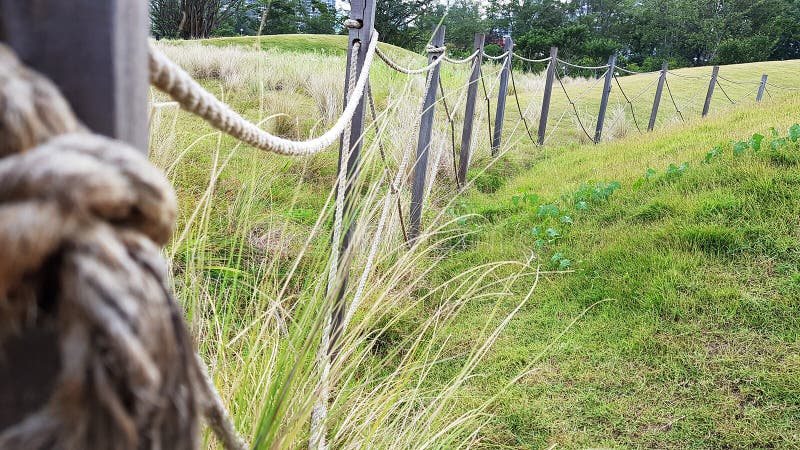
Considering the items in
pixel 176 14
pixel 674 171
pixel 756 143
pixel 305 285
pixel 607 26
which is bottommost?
pixel 305 285

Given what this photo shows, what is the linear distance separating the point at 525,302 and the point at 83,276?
3.05m

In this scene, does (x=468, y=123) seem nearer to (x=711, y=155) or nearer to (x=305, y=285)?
(x=711, y=155)

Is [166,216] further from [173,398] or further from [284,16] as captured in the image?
[284,16]

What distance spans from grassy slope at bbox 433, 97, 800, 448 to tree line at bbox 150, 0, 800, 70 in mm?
25183

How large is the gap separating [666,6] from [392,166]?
1728 inches

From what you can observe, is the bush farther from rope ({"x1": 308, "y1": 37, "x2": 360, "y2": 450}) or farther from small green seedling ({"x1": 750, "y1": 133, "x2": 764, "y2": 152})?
rope ({"x1": 308, "y1": 37, "x2": 360, "y2": 450})

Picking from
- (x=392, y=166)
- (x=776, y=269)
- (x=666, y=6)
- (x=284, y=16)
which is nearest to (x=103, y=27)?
(x=776, y=269)

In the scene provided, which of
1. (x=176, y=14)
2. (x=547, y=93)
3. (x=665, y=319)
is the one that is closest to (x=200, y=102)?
(x=665, y=319)

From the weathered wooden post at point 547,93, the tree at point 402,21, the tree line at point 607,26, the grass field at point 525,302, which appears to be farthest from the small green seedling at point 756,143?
the tree at point 402,21

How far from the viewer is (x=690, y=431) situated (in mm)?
2363

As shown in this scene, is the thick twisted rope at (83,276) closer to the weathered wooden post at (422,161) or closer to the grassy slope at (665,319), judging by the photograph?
the grassy slope at (665,319)

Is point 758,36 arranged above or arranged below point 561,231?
above

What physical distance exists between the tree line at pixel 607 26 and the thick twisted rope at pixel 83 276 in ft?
91.7

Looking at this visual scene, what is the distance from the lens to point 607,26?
1793 inches
